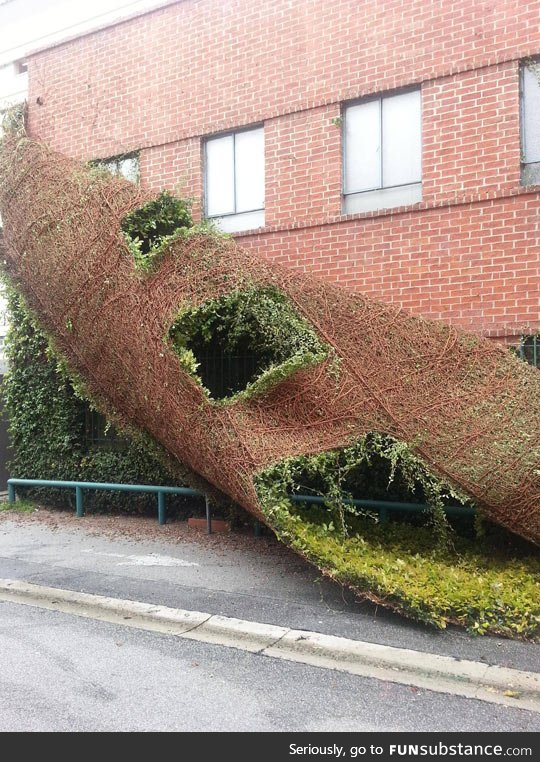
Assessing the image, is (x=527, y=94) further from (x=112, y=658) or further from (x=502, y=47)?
(x=112, y=658)

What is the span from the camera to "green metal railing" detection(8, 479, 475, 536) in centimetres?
682

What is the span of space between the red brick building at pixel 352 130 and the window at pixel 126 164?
0.11 m

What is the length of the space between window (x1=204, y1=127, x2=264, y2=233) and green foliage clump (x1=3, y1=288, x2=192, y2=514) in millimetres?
3161

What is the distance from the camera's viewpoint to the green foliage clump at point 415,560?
4828 millimetres

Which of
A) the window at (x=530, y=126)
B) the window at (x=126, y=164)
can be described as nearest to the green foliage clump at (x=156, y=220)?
the window at (x=126, y=164)

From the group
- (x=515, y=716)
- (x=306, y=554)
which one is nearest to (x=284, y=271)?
(x=306, y=554)

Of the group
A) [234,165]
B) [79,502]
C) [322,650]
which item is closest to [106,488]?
[79,502]

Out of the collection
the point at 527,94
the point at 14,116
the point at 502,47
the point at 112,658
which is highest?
the point at 14,116

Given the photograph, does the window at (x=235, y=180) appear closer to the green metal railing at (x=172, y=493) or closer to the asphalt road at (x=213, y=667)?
the green metal railing at (x=172, y=493)

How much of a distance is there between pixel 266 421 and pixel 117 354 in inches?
77.4

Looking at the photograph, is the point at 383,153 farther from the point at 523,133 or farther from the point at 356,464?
the point at 356,464

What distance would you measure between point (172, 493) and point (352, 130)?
519 cm

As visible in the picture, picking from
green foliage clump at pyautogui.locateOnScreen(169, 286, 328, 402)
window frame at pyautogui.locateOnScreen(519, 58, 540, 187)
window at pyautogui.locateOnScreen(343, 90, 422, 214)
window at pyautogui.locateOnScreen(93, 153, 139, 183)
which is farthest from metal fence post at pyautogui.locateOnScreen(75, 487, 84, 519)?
window frame at pyautogui.locateOnScreen(519, 58, 540, 187)

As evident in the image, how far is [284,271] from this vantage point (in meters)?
6.55
